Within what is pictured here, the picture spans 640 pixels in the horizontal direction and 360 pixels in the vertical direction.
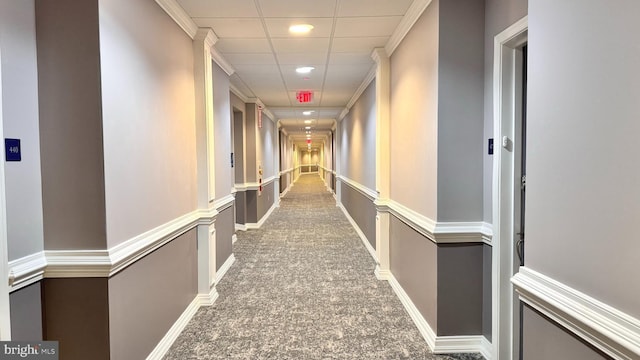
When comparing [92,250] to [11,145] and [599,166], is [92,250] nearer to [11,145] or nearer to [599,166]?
[11,145]

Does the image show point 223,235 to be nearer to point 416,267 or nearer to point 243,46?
point 243,46

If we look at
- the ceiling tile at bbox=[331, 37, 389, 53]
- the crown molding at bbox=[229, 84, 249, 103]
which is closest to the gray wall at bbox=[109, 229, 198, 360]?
the ceiling tile at bbox=[331, 37, 389, 53]

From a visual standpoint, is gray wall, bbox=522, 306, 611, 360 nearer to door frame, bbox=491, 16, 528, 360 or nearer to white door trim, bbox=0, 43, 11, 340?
door frame, bbox=491, 16, 528, 360

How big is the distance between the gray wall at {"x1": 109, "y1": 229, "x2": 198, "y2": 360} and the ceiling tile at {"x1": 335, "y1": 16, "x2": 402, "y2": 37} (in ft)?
7.84

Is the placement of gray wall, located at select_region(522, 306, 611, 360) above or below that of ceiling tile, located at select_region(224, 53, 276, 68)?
below

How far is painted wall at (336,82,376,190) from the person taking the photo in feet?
18.0

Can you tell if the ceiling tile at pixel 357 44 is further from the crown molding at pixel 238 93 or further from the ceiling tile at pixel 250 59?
the crown molding at pixel 238 93

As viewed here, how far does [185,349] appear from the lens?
294 centimetres

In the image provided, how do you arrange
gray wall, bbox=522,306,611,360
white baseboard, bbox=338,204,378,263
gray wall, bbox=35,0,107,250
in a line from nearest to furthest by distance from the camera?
gray wall, bbox=522,306,611,360, gray wall, bbox=35,0,107,250, white baseboard, bbox=338,204,378,263

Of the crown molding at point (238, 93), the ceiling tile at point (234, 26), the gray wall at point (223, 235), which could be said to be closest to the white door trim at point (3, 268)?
the ceiling tile at point (234, 26)

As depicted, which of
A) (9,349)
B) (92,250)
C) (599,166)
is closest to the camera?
(599,166)

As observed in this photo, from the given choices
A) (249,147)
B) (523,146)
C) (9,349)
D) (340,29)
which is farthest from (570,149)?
(249,147)

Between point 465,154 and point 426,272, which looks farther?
point 426,272

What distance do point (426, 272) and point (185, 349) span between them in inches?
78.8
